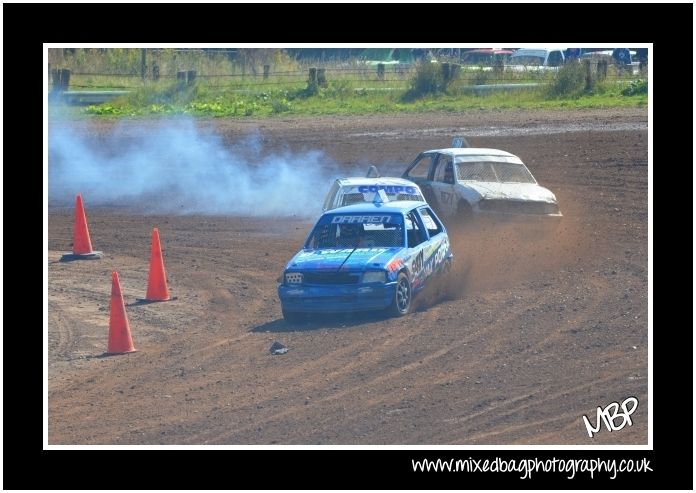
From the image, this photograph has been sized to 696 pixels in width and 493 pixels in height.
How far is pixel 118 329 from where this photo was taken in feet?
42.4

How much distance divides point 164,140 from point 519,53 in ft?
60.2

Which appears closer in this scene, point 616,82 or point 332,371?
point 332,371

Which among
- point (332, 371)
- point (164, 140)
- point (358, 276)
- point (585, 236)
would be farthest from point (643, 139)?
point (332, 371)

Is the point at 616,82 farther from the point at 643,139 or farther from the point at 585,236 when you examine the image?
the point at 585,236

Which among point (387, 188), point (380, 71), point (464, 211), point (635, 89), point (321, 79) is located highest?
point (380, 71)

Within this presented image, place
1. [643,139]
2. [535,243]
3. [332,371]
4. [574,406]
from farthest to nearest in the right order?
[643,139] < [535,243] < [332,371] < [574,406]

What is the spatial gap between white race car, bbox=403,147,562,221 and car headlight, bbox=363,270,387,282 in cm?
498

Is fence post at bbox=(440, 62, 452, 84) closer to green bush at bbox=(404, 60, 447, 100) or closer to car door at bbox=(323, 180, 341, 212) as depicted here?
green bush at bbox=(404, 60, 447, 100)

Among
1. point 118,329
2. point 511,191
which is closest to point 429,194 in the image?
point 511,191

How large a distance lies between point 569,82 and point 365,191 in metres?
19.0

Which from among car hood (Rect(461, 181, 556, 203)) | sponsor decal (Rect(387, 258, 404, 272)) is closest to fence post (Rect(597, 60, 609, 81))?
car hood (Rect(461, 181, 556, 203))

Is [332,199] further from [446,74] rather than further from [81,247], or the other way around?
[446,74]

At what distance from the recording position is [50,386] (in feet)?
38.0

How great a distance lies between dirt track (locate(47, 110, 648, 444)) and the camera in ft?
32.2
